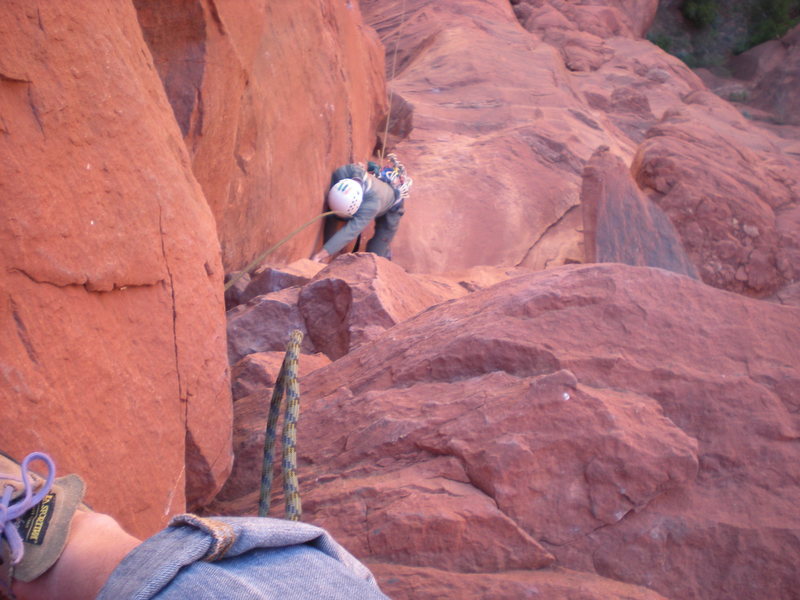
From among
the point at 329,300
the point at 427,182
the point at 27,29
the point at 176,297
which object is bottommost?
the point at 427,182

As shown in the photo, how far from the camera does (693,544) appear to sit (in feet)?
5.05

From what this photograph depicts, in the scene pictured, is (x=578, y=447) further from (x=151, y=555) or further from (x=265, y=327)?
(x=265, y=327)

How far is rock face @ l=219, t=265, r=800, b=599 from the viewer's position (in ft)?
5.00

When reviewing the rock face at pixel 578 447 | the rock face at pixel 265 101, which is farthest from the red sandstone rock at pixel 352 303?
the rock face at pixel 578 447

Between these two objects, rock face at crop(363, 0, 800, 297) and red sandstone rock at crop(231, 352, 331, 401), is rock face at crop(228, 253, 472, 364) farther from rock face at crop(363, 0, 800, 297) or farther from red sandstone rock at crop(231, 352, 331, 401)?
rock face at crop(363, 0, 800, 297)

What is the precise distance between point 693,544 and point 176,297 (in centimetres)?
132

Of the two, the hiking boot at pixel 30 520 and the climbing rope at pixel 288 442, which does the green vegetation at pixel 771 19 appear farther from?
the hiking boot at pixel 30 520

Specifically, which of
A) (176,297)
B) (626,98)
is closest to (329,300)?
(176,297)

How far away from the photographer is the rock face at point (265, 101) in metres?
2.73

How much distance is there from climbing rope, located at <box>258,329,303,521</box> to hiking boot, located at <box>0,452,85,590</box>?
468 millimetres

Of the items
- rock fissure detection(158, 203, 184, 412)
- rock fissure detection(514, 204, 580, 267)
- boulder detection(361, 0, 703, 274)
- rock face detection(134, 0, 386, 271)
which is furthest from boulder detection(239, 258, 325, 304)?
rock fissure detection(514, 204, 580, 267)

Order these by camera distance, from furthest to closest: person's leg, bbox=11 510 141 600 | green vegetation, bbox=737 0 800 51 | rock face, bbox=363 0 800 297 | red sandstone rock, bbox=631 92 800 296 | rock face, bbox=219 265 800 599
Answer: green vegetation, bbox=737 0 800 51 < rock face, bbox=363 0 800 297 < red sandstone rock, bbox=631 92 800 296 < rock face, bbox=219 265 800 599 < person's leg, bbox=11 510 141 600

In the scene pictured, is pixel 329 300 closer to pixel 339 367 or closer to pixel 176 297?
pixel 339 367

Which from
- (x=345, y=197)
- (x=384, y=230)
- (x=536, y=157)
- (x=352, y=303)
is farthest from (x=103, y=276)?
(x=536, y=157)
